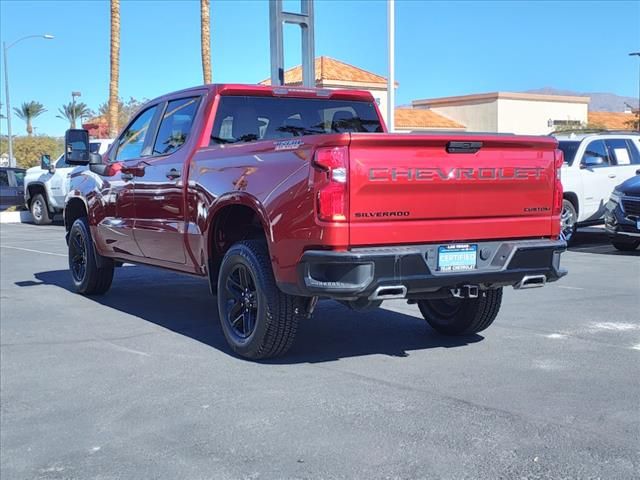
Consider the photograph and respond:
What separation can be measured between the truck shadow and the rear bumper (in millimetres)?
1023

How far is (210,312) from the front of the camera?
7922 millimetres

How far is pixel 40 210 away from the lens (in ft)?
70.5

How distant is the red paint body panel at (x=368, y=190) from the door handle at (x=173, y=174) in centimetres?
4

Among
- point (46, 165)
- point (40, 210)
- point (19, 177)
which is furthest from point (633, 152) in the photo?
point (19, 177)

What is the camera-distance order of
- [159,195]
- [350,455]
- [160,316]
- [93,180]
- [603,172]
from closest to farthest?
[350,455], [159,195], [160,316], [93,180], [603,172]

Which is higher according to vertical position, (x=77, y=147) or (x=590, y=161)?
(x=77, y=147)

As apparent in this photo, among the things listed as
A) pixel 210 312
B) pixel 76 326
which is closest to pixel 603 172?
pixel 210 312

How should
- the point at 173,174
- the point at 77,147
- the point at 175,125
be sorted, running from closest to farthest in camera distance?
1. the point at 173,174
2. the point at 175,125
3. the point at 77,147

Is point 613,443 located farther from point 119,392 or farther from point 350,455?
point 119,392

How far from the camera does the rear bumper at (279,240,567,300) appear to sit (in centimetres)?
491

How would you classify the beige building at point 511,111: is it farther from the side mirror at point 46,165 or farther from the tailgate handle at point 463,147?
the tailgate handle at point 463,147

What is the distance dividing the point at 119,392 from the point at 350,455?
6.32 feet

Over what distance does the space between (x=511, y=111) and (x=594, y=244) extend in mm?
30429

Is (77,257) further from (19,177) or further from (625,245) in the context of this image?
(19,177)
